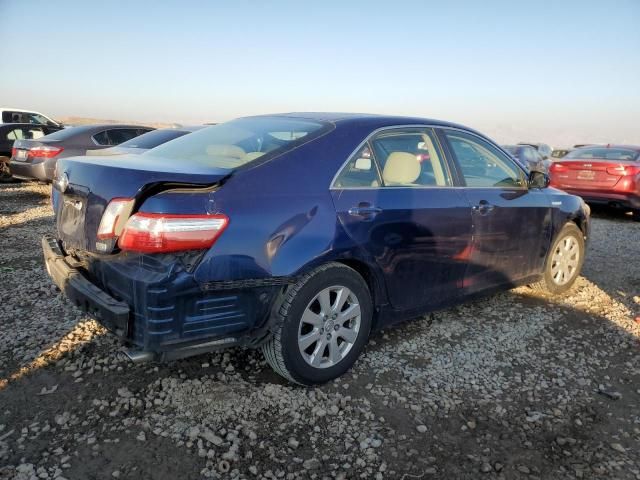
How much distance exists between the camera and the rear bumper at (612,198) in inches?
347

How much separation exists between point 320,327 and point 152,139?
6162 millimetres

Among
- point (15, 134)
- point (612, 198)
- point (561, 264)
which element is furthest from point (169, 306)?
point (15, 134)

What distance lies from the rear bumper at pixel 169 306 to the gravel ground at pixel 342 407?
431mm

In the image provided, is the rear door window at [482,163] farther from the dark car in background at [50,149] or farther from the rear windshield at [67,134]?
the rear windshield at [67,134]

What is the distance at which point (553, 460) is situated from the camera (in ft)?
7.97

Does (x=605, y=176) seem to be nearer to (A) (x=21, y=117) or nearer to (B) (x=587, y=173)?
(B) (x=587, y=173)

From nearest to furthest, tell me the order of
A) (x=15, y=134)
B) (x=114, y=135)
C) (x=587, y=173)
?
(x=587, y=173) < (x=114, y=135) < (x=15, y=134)

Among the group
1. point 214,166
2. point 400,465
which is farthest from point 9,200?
point 400,465

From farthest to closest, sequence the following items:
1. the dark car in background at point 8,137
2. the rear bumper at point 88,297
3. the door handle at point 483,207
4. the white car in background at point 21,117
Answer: the white car in background at point 21,117, the dark car in background at point 8,137, the door handle at point 483,207, the rear bumper at point 88,297

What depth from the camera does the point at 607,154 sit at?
9914 mm

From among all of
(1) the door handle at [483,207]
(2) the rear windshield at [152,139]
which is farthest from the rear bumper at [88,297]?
(2) the rear windshield at [152,139]

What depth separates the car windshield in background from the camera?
2.89 meters

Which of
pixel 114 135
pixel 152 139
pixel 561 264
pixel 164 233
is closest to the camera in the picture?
pixel 164 233

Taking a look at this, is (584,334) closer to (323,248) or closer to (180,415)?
(323,248)
